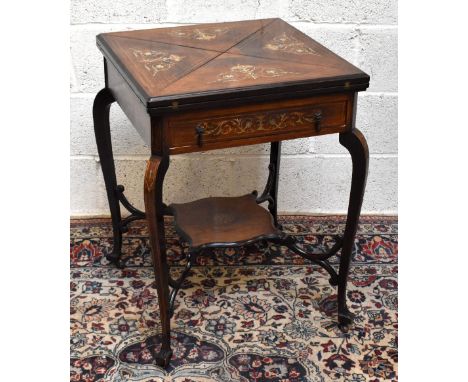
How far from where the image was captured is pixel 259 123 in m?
1.86

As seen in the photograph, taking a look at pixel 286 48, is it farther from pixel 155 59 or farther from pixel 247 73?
pixel 155 59

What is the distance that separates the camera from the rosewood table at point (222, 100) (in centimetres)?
179

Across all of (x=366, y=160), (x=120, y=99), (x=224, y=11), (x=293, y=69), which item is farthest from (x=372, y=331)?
(x=224, y=11)

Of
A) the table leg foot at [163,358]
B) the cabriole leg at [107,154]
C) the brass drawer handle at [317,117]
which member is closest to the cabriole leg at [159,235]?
the table leg foot at [163,358]

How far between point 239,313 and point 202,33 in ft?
2.69

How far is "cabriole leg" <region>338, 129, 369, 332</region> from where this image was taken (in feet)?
6.46

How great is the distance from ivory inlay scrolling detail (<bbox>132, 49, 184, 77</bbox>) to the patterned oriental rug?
0.75 metres

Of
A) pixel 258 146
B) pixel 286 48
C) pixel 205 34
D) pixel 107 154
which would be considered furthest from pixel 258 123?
pixel 258 146

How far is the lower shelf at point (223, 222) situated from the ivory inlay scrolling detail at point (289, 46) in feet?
1.72

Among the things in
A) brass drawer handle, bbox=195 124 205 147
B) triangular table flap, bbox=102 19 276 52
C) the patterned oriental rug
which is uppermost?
triangular table flap, bbox=102 19 276 52

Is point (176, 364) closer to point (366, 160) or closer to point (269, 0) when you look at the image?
point (366, 160)

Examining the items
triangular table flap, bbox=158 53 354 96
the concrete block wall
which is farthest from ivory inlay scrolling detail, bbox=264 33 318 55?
the concrete block wall

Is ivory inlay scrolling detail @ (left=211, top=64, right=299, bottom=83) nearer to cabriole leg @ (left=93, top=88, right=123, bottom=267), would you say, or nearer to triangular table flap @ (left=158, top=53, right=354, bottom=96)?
triangular table flap @ (left=158, top=53, right=354, bottom=96)

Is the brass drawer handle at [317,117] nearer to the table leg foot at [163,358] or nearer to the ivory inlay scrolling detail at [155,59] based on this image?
the ivory inlay scrolling detail at [155,59]
